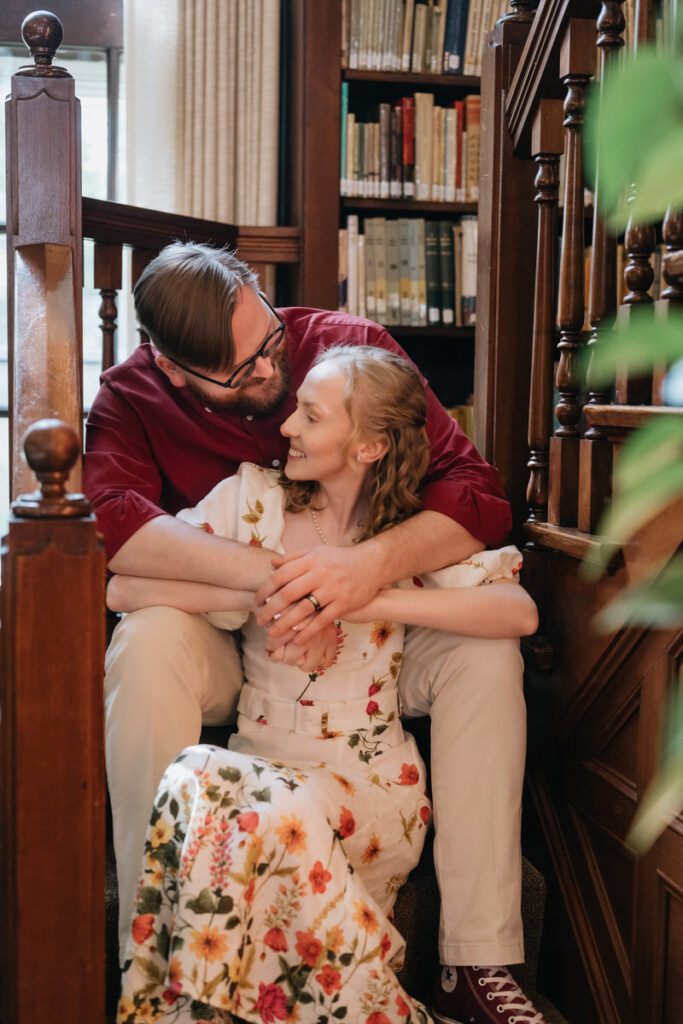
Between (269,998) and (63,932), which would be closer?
(63,932)

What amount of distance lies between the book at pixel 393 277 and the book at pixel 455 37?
0.49 meters

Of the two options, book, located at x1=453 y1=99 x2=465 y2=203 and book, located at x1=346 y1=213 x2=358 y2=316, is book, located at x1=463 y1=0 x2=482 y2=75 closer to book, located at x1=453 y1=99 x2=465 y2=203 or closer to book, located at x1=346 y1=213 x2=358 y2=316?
book, located at x1=453 y1=99 x2=465 y2=203

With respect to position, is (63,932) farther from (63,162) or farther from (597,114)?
(63,162)

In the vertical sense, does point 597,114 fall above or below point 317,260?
below

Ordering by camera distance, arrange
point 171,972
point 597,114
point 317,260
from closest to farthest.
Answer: point 597,114 → point 171,972 → point 317,260

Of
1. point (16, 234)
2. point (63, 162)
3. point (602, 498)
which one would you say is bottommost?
point (602, 498)

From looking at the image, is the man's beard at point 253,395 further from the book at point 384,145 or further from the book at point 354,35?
the book at point 354,35

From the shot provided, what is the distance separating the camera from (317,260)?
2928 mm

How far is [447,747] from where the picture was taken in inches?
61.0

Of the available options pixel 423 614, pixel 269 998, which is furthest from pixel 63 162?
pixel 269 998

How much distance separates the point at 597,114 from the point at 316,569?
118 centimetres

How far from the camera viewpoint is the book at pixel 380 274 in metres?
3.07

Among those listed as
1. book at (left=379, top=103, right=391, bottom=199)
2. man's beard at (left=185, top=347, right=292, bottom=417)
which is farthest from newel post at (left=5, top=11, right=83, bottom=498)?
book at (left=379, top=103, right=391, bottom=199)

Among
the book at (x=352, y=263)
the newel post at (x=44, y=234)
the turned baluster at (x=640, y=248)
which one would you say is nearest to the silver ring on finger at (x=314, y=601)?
the newel post at (x=44, y=234)
